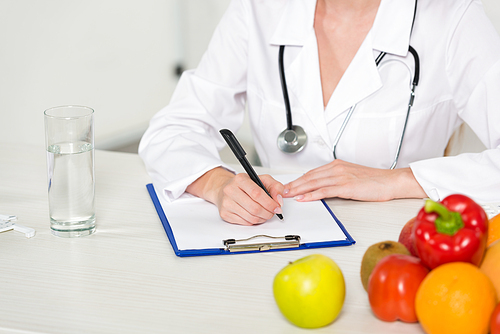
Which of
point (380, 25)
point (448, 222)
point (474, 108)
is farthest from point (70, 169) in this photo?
point (474, 108)

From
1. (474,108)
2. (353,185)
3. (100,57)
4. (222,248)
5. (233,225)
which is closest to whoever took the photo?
(222,248)

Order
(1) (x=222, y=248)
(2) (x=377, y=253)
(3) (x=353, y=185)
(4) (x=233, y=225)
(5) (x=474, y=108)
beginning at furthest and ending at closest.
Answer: (5) (x=474, y=108), (3) (x=353, y=185), (4) (x=233, y=225), (1) (x=222, y=248), (2) (x=377, y=253)

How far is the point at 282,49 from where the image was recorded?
139 centimetres

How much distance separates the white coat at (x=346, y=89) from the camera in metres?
1.26

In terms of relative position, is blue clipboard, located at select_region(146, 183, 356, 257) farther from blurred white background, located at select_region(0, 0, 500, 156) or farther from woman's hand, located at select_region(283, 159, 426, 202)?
blurred white background, located at select_region(0, 0, 500, 156)

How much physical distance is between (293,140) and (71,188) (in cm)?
65

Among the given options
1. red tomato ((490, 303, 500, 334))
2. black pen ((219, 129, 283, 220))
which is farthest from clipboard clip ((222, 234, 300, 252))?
Answer: red tomato ((490, 303, 500, 334))

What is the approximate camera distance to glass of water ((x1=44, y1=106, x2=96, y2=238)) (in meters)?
0.84

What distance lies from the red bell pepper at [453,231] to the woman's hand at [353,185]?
19.1 inches

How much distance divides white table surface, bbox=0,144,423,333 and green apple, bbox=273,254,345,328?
2 cm

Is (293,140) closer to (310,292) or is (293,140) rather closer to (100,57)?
(310,292)

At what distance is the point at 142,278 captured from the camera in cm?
75

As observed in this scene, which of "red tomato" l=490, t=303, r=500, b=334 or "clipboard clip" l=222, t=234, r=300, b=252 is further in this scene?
"clipboard clip" l=222, t=234, r=300, b=252

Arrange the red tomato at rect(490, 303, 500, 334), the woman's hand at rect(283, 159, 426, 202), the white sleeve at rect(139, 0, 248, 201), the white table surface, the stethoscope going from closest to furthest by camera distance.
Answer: the red tomato at rect(490, 303, 500, 334) < the white table surface < the woman's hand at rect(283, 159, 426, 202) < the white sleeve at rect(139, 0, 248, 201) < the stethoscope
